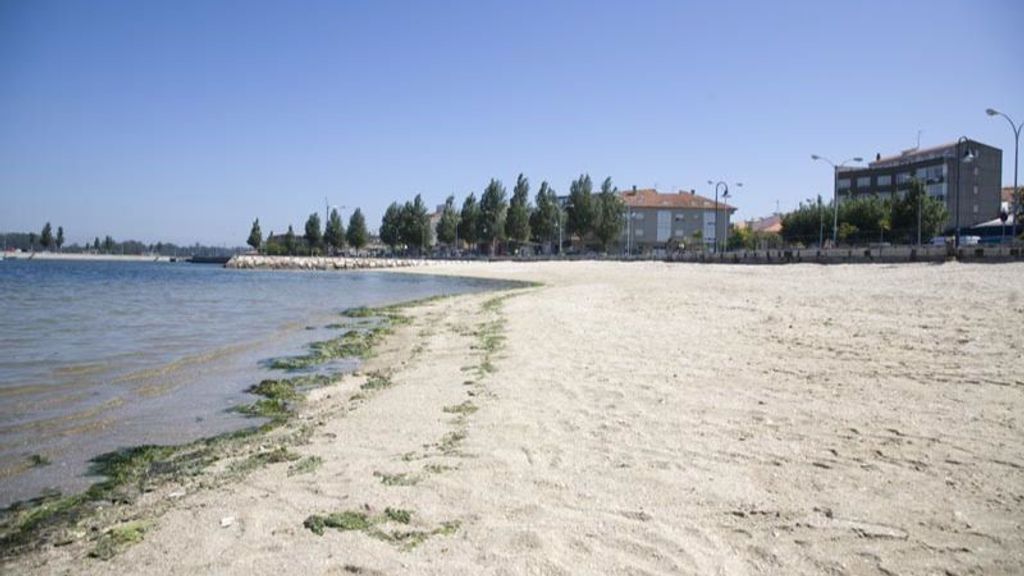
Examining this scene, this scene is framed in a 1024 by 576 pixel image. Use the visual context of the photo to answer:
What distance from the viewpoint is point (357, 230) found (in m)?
132

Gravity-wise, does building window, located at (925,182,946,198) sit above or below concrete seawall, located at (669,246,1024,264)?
above

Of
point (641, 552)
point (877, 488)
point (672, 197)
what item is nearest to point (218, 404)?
point (641, 552)

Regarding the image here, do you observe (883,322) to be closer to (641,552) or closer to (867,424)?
(867,424)

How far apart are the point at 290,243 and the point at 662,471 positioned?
148m

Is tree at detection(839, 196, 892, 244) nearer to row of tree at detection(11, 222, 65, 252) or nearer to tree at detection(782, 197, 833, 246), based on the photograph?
tree at detection(782, 197, 833, 246)

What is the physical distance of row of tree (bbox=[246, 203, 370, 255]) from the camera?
5202 inches

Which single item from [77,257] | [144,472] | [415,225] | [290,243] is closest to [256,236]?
[290,243]

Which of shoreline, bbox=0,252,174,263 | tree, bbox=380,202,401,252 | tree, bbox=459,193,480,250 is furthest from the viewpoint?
shoreline, bbox=0,252,174,263

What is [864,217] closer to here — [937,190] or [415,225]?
[937,190]

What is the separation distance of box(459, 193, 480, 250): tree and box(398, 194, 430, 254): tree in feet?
31.8

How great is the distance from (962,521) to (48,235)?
741 ft

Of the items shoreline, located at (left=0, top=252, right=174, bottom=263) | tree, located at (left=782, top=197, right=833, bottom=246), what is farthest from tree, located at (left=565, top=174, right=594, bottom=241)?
shoreline, located at (left=0, top=252, right=174, bottom=263)

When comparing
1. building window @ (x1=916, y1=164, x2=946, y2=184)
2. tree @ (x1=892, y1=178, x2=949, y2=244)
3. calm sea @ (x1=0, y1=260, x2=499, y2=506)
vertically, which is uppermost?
building window @ (x1=916, y1=164, x2=946, y2=184)

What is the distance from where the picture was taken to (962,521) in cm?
427
